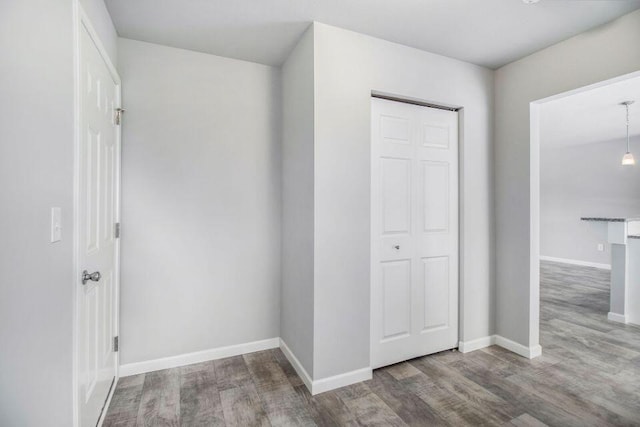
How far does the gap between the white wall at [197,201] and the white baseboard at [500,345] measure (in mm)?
1674

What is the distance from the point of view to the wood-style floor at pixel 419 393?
1.91m

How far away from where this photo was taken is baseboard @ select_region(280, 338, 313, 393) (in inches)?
86.7

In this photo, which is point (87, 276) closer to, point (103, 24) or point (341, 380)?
point (103, 24)

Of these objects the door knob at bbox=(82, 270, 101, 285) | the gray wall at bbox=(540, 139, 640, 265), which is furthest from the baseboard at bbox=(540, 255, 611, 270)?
the door knob at bbox=(82, 270, 101, 285)

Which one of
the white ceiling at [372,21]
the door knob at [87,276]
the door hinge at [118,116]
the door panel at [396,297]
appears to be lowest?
the door panel at [396,297]

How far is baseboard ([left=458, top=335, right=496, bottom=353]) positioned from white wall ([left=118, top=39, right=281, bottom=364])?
5.36 feet

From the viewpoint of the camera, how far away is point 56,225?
1.21 metres

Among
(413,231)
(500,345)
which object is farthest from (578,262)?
(413,231)

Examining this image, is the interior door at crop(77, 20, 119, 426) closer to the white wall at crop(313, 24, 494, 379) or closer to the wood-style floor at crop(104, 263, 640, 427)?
the wood-style floor at crop(104, 263, 640, 427)

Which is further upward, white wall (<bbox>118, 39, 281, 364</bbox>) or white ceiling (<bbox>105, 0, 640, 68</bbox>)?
white ceiling (<bbox>105, 0, 640, 68</bbox>)

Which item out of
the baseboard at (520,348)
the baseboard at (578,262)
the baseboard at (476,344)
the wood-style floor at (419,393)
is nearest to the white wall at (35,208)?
the wood-style floor at (419,393)

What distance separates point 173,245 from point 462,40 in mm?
2745

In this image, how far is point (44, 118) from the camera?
116 centimetres

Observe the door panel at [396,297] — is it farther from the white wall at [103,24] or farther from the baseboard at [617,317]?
the baseboard at [617,317]
